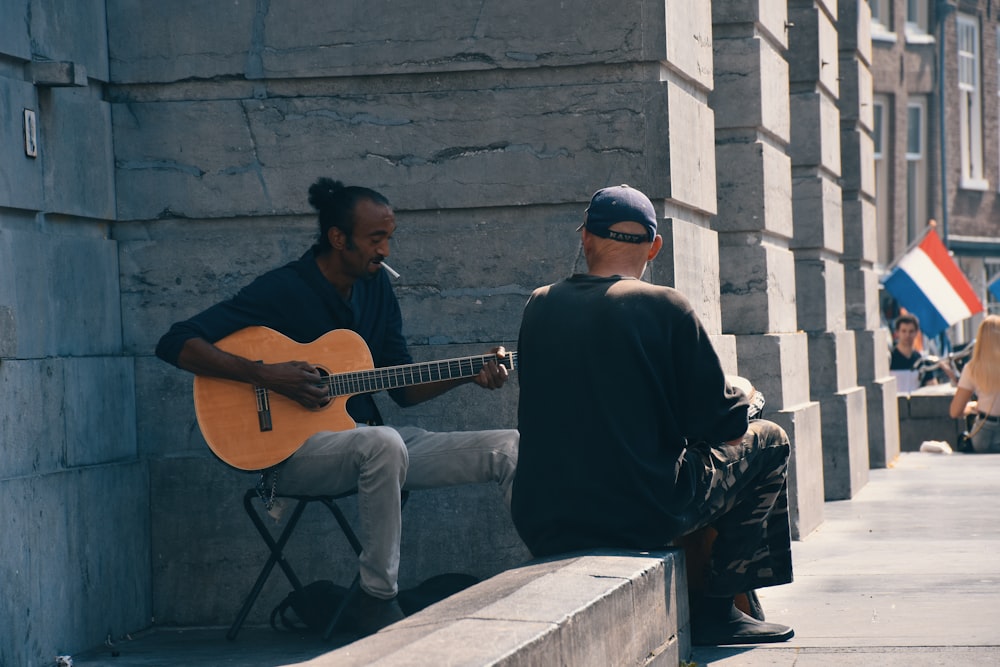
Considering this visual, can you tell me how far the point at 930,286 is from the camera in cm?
1766

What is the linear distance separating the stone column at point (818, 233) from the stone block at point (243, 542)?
478 centimetres

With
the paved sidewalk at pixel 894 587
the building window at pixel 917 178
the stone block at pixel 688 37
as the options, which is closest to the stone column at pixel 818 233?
the paved sidewalk at pixel 894 587

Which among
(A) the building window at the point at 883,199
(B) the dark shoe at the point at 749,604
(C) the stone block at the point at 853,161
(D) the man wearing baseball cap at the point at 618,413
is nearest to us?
(D) the man wearing baseball cap at the point at 618,413

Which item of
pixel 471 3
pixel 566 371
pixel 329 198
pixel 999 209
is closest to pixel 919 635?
pixel 566 371

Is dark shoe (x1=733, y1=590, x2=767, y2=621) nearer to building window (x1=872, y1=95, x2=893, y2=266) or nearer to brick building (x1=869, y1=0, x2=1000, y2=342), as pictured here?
brick building (x1=869, y1=0, x2=1000, y2=342)

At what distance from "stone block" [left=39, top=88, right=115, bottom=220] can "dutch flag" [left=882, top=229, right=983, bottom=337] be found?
12499 millimetres

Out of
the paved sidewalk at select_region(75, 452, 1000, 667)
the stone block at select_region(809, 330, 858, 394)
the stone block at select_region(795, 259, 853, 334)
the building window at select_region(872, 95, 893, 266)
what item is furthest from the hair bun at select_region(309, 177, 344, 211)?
the building window at select_region(872, 95, 893, 266)

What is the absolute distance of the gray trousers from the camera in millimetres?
5289

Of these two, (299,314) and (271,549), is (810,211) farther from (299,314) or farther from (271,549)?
(271,549)

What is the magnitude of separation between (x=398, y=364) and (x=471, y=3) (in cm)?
152

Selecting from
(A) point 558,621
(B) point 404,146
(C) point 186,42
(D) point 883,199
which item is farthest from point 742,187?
(D) point 883,199

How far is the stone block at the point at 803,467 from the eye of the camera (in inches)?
337

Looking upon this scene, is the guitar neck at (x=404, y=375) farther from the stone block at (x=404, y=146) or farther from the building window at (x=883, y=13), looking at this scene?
the building window at (x=883, y=13)

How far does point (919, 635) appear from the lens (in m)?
5.34
